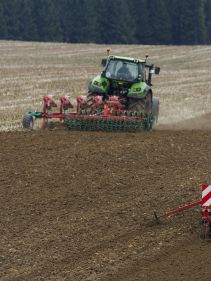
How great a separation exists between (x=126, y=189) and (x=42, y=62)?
30460 millimetres

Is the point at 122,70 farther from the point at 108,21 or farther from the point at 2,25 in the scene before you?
the point at 108,21

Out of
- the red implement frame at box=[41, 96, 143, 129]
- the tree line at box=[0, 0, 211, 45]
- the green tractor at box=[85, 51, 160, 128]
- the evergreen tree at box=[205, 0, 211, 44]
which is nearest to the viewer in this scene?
the red implement frame at box=[41, 96, 143, 129]

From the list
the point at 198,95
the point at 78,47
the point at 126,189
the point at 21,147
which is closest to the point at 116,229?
the point at 126,189

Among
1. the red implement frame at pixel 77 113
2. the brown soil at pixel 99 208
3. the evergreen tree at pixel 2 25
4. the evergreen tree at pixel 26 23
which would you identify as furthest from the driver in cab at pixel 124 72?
the evergreen tree at pixel 26 23

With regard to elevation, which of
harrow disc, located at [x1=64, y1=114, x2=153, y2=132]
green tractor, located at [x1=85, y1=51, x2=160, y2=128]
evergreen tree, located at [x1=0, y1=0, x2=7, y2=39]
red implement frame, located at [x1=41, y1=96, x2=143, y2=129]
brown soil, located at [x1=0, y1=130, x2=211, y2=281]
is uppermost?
evergreen tree, located at [x1=0, y1=0, x2=7, y2=39]

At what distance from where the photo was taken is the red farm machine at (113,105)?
1503cm

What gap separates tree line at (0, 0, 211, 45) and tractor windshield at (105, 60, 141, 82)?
53961mm

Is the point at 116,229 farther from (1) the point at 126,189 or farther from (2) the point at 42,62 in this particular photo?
(2) the point at 42,62

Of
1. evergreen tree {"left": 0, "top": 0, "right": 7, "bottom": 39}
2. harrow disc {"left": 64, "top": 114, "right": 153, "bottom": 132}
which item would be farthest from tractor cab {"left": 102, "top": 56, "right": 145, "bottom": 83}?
evergreen tree {"left": 0, "top": 0, "right": 7, "bottom": 39}

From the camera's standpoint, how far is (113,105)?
15.4m

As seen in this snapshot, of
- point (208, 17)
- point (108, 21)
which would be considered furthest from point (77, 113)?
point (208, 17)

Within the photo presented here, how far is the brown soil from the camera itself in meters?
7.34

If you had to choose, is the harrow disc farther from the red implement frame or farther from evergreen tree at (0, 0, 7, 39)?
evergreen tree at (0, 0, 7, 39)

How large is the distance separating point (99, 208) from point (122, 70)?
310 inches
